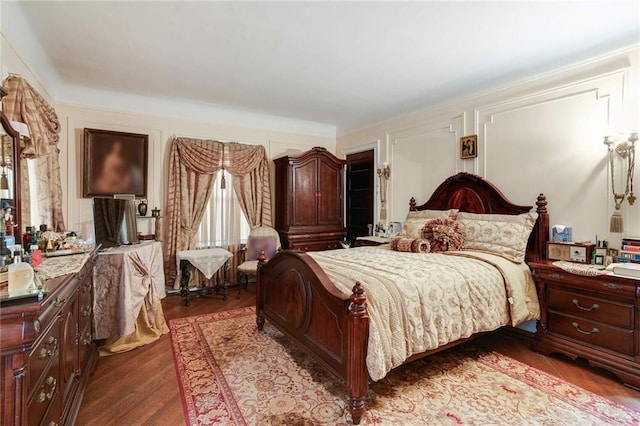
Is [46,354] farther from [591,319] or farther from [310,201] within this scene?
[310,201]

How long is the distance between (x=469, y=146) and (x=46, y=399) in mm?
4163

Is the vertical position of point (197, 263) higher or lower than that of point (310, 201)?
lower

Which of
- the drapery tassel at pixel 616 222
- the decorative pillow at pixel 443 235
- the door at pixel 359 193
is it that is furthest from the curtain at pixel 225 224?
the drapery tassel at pixel 616 222

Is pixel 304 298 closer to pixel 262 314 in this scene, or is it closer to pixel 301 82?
pixel 262 314

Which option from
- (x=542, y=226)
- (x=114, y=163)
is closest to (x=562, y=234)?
(x=542, y=226)

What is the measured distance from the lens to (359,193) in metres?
5.61

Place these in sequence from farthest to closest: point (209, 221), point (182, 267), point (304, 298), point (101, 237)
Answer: point (209, 221), point (182, 267), point (101, 237), point (304, 298)

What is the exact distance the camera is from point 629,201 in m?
2.59

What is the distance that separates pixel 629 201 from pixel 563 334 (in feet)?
4.03

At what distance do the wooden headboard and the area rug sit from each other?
1201 mm

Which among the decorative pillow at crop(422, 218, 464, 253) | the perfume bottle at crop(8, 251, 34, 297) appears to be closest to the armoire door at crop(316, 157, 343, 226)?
the decorative pillow at crop(422, 218, 464, 253)

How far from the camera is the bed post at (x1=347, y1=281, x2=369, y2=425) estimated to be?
72.6 inches

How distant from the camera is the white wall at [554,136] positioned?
2699 mm

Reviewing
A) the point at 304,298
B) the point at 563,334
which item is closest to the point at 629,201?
the point at 563,334
